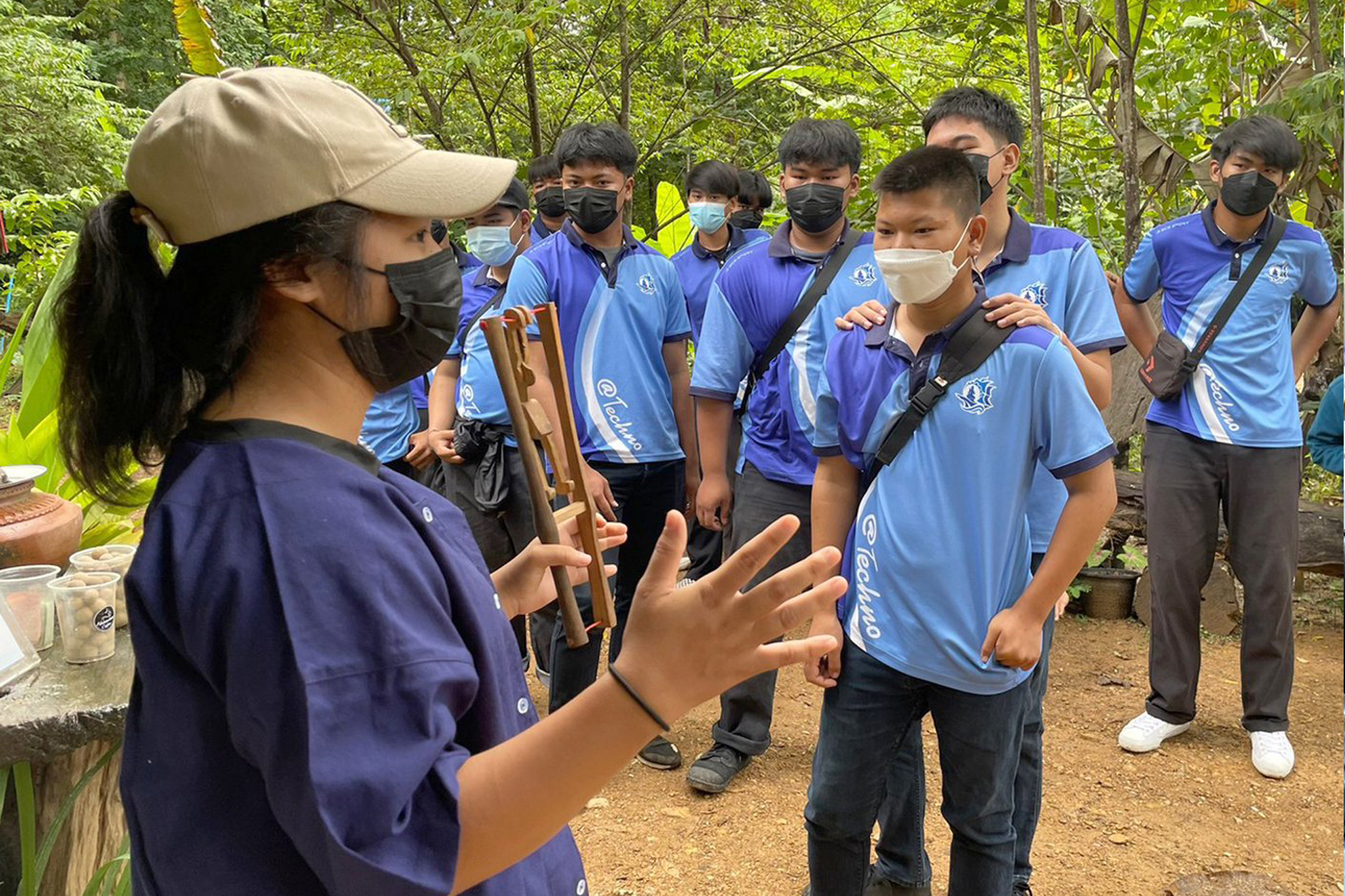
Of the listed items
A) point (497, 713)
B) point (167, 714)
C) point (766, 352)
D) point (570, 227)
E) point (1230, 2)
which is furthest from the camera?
point (1230, 2)

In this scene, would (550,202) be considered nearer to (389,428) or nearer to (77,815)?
(389,428)

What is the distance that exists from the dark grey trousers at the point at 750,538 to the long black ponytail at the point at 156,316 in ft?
8.95

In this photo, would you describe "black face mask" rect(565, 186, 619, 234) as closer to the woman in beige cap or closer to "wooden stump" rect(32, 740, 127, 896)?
"wooden stump" rect(32, 740, 127, 896)

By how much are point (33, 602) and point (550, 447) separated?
1.26m

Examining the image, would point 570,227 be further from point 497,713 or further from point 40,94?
point 40,94

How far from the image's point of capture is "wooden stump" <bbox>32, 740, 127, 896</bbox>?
7.59 ft

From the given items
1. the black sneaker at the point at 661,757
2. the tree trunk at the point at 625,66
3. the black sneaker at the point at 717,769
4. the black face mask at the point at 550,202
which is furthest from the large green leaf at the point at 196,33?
the black sneaker at the point at 717,769

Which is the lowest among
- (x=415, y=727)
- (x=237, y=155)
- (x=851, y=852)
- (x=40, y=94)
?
(x=851, y=852)

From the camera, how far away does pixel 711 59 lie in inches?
328

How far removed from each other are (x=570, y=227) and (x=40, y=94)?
11.8m

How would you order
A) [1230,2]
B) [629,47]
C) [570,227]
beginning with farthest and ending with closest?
[629,47]
[1230,2]
[570,227]

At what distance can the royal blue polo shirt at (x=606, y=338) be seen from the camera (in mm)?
4184

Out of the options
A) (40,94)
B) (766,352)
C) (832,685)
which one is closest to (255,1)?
(40,94)

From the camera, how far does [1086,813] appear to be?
396 cm
